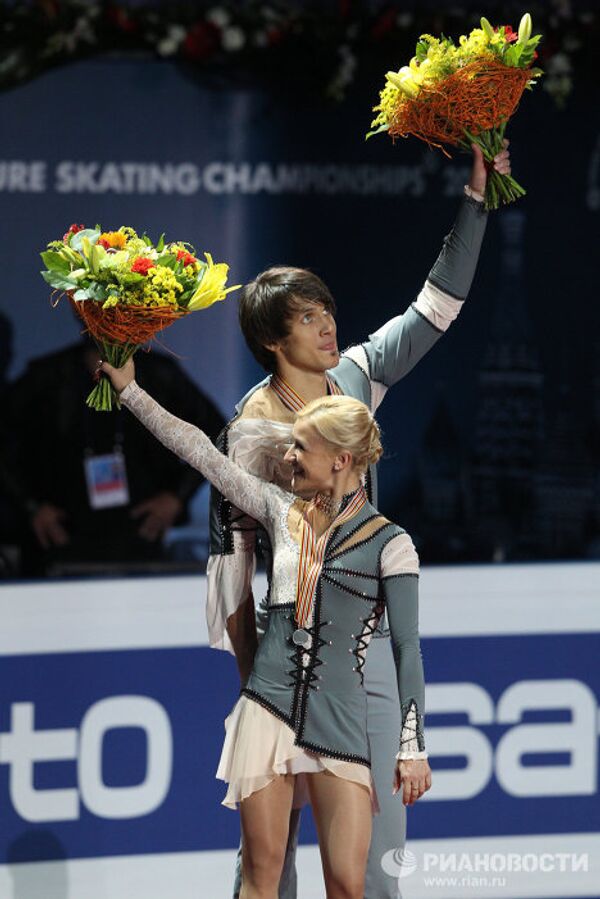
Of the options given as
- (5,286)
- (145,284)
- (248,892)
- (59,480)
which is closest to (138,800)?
(248,892)

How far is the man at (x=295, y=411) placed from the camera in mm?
3189

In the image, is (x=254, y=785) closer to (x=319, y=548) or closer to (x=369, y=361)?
(x=319, y=548)

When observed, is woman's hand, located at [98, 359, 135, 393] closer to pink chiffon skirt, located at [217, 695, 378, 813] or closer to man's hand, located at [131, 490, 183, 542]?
pink chiffon skirt, located at [217, 695, 378, 813]

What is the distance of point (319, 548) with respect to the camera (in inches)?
119

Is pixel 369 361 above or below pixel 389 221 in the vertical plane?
below

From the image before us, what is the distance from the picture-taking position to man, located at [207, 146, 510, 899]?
10.5 ft

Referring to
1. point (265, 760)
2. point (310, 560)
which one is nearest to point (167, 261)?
point (310, 560)

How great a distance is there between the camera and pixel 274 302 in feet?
10.6

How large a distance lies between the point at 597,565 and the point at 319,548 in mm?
1352

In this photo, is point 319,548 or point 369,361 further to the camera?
point 369,361

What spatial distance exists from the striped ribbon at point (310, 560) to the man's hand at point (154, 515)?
392cm

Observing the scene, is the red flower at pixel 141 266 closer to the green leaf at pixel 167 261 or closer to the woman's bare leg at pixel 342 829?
the green leaf at pixel 167 261

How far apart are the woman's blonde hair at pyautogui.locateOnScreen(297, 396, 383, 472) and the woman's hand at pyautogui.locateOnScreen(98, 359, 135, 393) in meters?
0.36

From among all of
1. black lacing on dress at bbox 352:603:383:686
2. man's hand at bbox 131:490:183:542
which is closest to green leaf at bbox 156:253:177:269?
black lacing on dress at bbox 352:603:383:686
